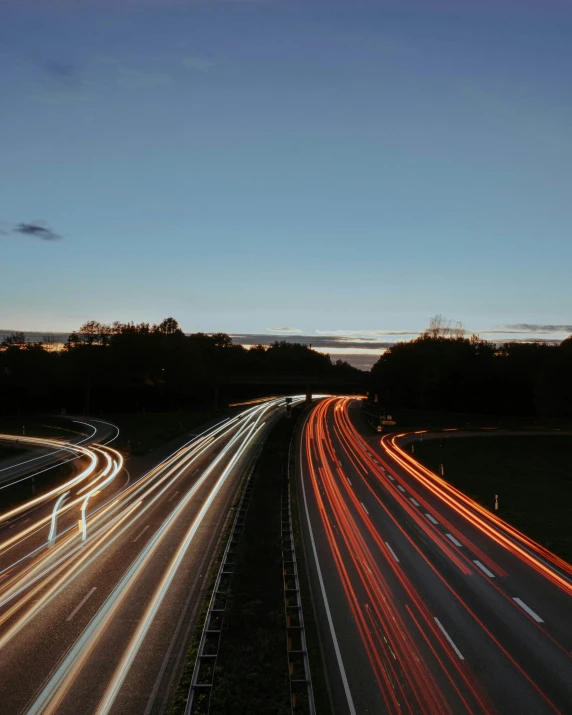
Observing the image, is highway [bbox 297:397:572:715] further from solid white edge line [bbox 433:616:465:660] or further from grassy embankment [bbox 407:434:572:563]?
grassy embankment [bbox 407:434:572:563]

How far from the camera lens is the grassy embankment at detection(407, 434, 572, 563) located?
33688 millimetres

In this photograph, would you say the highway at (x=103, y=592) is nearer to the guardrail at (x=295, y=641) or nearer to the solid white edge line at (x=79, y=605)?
the solid white edge line at (x=79, y=605)

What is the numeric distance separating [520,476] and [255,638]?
42360 millimetres

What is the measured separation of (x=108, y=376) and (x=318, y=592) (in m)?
105

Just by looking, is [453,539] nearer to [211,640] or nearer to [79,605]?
[211,640]

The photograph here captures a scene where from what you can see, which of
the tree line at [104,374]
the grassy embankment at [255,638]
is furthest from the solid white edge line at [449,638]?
the tree line at [104,374]

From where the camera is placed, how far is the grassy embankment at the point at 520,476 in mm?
33688

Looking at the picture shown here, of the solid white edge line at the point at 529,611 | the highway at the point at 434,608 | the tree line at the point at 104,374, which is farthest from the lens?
the tree line at the point at 104,374

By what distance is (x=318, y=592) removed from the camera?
22.9 m

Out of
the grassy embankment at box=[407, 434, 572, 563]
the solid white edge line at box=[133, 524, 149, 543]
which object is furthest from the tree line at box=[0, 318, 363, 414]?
the solid white edge line at box=[133, 524, 149, 543]

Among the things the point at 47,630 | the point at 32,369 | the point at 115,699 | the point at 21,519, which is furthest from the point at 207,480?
the point at 32,369

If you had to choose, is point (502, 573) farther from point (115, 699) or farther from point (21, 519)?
point (21, 519)

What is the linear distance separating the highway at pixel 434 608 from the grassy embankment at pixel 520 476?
5.92ft

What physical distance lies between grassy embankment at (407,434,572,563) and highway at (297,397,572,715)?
5.92 ft
